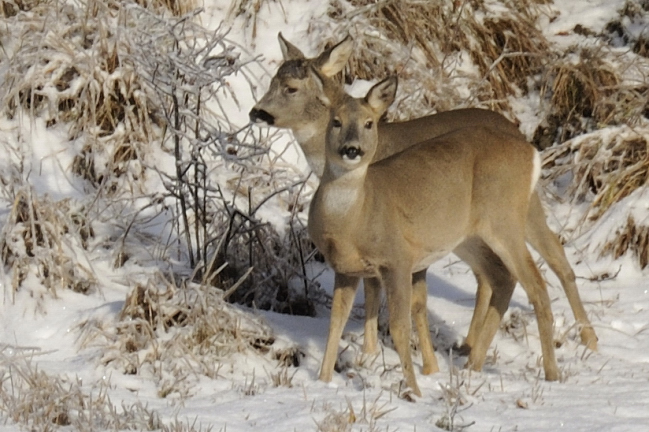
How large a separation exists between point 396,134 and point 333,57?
30.5 inches

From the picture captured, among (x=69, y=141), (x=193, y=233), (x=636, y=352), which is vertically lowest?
(x=636, y=352)

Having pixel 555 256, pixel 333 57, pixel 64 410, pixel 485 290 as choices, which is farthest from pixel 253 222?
pixel 64 410

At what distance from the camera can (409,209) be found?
6.66 metres

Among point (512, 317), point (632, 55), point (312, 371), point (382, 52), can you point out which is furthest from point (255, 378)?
point (632, 55)

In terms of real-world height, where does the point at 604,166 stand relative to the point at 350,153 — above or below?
below

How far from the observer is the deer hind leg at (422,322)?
681 centimetres

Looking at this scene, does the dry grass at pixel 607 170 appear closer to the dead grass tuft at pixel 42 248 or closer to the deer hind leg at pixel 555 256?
the deer hind leg at pixel 555 256

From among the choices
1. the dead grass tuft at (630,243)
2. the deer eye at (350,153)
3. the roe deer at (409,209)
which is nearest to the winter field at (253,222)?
the dead grass tuft at (630,243)

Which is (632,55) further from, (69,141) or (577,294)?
(69,141)

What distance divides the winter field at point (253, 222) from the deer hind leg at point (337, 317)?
0.33ft

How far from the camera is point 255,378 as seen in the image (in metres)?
6.45

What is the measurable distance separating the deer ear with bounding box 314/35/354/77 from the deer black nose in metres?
0.61

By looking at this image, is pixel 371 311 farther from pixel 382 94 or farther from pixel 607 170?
pixel 607 170

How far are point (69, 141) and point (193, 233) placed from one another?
4.45 ft
